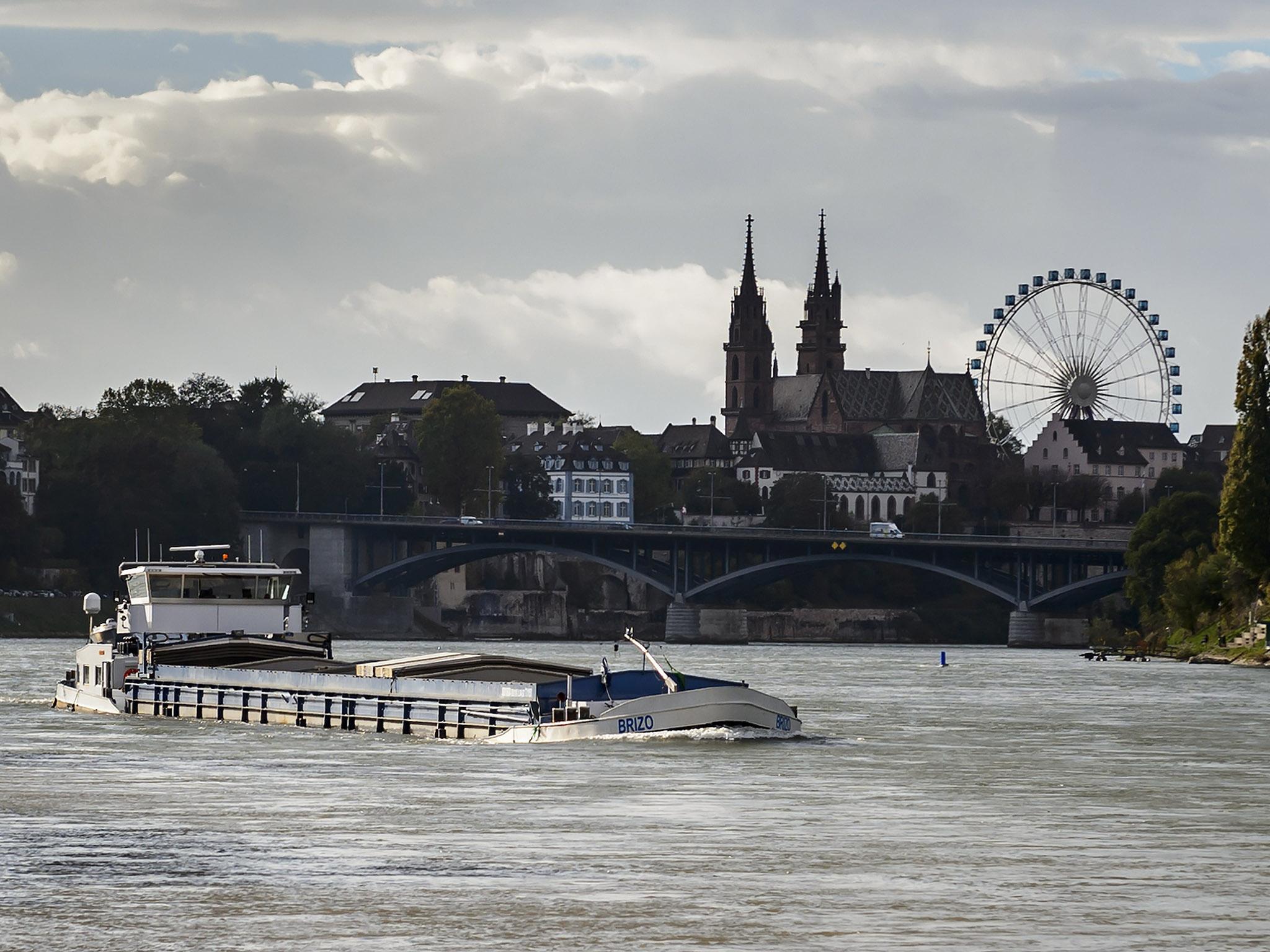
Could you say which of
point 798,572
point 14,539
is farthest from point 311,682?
point 798,572

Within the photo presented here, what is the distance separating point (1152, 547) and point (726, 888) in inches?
4589

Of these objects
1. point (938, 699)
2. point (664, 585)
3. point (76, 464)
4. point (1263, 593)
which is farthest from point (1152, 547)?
point (76, 464)

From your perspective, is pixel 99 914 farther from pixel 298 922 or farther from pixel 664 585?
pixel 664 585

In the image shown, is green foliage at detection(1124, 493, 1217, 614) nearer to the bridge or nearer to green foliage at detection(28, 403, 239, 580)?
the bridge

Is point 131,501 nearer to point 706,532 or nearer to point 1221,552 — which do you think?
point 706,532

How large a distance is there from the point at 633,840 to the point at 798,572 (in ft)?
476

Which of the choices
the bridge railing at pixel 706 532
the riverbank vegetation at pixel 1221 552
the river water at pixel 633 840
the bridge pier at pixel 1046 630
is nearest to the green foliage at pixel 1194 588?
the riverbank vegetation at pixel 1221 552

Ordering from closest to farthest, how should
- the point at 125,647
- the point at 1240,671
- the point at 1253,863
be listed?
1. the point at 1253,863
2. the point at 125,647
3. the point at 1240,671

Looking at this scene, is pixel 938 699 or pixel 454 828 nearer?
pixel 454 828

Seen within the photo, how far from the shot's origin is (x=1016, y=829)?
115ft

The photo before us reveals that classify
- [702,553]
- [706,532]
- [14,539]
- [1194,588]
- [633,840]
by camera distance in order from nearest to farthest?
[633,840] → [1194,588] → [14,539] → [706,532] → [702,553]

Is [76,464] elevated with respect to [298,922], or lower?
elevated

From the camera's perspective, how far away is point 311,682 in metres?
57.0

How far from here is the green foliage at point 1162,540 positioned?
462 feet
